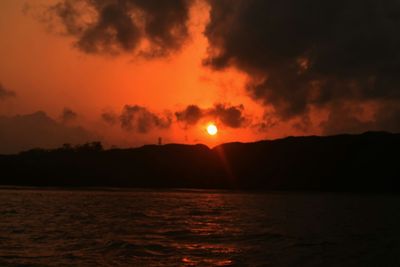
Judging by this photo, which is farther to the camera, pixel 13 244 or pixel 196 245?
pixel 196 245

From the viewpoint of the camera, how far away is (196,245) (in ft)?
115

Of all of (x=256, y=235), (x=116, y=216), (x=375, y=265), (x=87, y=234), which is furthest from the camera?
(x=116, y=216)

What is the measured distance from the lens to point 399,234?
46.7 meters

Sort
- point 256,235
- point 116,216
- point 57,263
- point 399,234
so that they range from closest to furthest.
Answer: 1. point 57,263
2. point 256,235
3. point 399,234
4. point 116,216

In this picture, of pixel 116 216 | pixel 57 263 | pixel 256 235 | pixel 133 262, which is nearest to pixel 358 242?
pixel 256 235

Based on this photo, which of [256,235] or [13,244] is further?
[256,235]

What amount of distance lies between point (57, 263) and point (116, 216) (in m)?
31.0

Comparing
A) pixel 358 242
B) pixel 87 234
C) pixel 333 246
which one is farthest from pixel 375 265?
pixel 87 234

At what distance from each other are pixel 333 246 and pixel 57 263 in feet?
60.3

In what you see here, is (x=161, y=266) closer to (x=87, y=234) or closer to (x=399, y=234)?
(x=87, y=234)

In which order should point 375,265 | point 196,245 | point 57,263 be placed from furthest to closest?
point 196,245 < point 375,265 < point 57,263

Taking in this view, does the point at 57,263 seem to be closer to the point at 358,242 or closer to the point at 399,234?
the point at 358,242

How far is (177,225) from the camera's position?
48500mm

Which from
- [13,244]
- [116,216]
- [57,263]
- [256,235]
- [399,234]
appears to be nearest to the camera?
[57,263]
